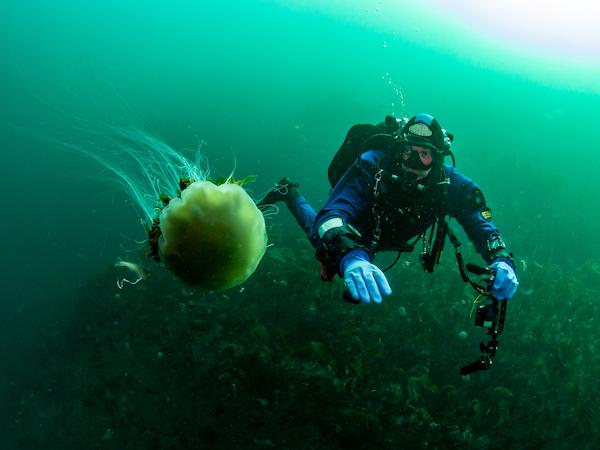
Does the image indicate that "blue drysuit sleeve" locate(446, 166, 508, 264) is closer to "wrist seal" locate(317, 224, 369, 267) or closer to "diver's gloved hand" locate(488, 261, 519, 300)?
"diver's gloved hand" locate(488, 261, 519, 300)

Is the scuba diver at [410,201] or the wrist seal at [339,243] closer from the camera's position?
the wrist seal at [339,243]

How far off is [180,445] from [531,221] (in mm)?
17366

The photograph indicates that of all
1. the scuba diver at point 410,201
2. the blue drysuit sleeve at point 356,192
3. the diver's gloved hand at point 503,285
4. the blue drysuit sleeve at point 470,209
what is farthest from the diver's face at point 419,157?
the diver's gloved hand at point 503,285

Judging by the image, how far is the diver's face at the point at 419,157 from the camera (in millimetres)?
4262

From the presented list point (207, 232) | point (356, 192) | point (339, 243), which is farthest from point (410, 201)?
point (207, 232)

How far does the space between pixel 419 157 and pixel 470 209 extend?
3.43ft

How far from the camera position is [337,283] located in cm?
925

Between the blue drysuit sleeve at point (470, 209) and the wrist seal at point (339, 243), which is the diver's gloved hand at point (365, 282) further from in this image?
the blue drysuit sleeve at point (470, 209)

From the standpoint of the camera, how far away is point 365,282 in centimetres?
255

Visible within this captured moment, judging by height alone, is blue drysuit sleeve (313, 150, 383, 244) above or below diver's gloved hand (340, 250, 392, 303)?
above

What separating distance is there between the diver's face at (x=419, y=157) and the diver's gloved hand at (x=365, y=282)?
199 centimetres

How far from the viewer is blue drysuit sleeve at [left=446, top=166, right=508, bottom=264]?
4.34m

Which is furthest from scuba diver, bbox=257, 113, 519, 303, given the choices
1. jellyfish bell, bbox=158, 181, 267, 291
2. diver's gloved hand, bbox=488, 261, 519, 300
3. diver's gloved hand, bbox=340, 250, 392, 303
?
jellyfish bell, bbox=158, 181, 267, 291

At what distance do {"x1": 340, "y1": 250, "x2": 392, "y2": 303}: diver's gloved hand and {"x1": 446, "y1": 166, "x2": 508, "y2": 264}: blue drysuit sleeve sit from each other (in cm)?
227
